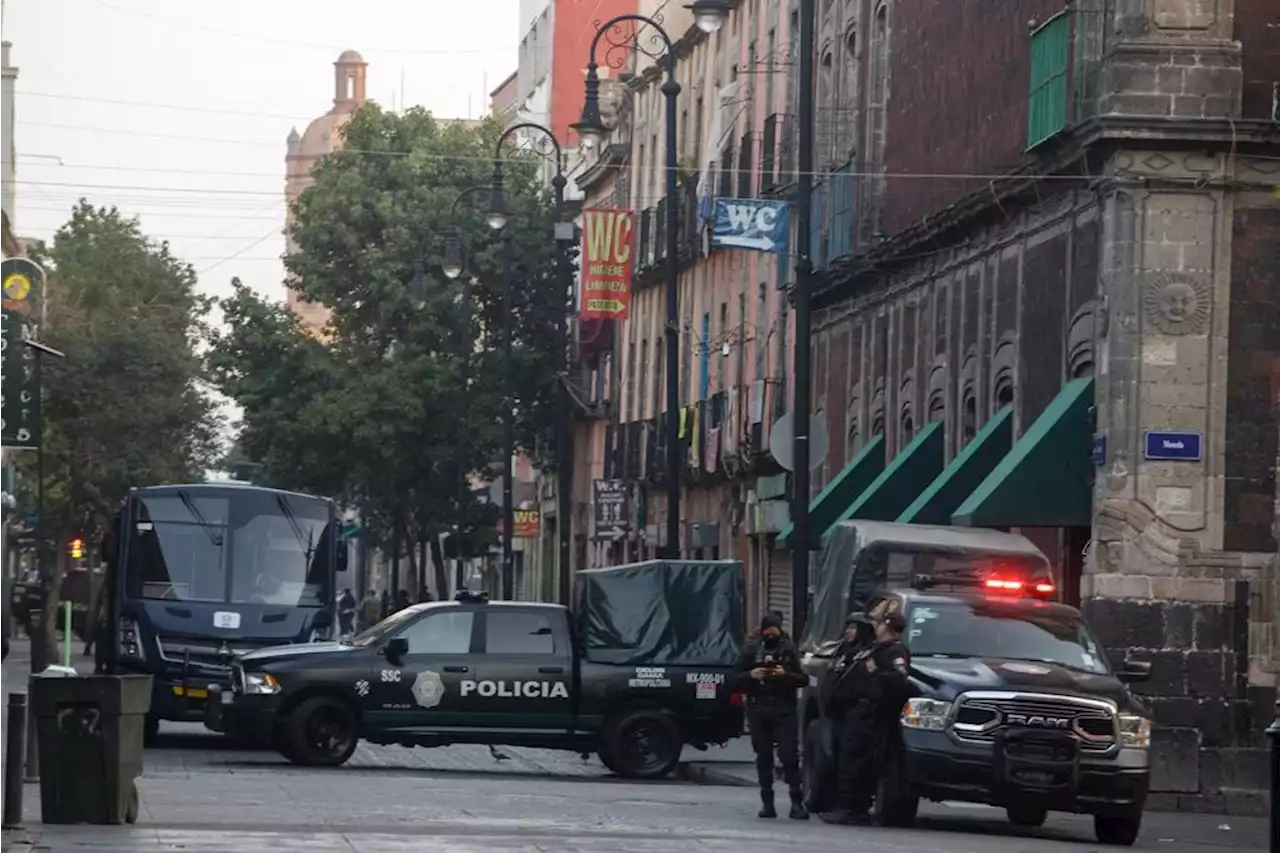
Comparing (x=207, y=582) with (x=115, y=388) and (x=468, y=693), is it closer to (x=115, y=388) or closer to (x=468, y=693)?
(x=468, y=693)

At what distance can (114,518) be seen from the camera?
3516 centimetres

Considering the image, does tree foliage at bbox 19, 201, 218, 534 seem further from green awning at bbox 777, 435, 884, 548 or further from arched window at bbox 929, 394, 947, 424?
arched window at bbox 929, 394, 947, 424

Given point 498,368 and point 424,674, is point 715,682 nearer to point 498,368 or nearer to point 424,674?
point 424,674

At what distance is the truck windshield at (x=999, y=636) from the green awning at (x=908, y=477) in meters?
13.7

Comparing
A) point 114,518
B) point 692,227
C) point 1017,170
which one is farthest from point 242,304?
point 1017,170

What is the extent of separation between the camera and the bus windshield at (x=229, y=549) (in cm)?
3381

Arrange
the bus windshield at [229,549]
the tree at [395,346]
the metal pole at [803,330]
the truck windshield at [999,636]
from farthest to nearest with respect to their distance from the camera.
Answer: the tree at [395,346] < the bus windshield at [229,549] < the metal pole at [803,330] < the truck windshield at [999,636]

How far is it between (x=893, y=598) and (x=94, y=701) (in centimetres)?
655

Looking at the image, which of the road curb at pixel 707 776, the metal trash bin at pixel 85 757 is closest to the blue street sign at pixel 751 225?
the road curb at pixel 707 776

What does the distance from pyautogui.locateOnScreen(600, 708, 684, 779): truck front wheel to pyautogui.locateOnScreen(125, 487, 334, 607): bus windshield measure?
5.63 m

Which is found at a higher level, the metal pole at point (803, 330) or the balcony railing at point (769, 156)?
the balcony railing at point (769, 156)

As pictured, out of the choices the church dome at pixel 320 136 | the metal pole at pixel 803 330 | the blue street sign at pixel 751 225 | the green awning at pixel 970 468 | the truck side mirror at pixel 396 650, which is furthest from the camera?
the church dome at pixel 320 136

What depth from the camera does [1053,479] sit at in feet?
96.3

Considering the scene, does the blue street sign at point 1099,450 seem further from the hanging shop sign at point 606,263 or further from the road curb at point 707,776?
the hanging shop sign at point 606,263
